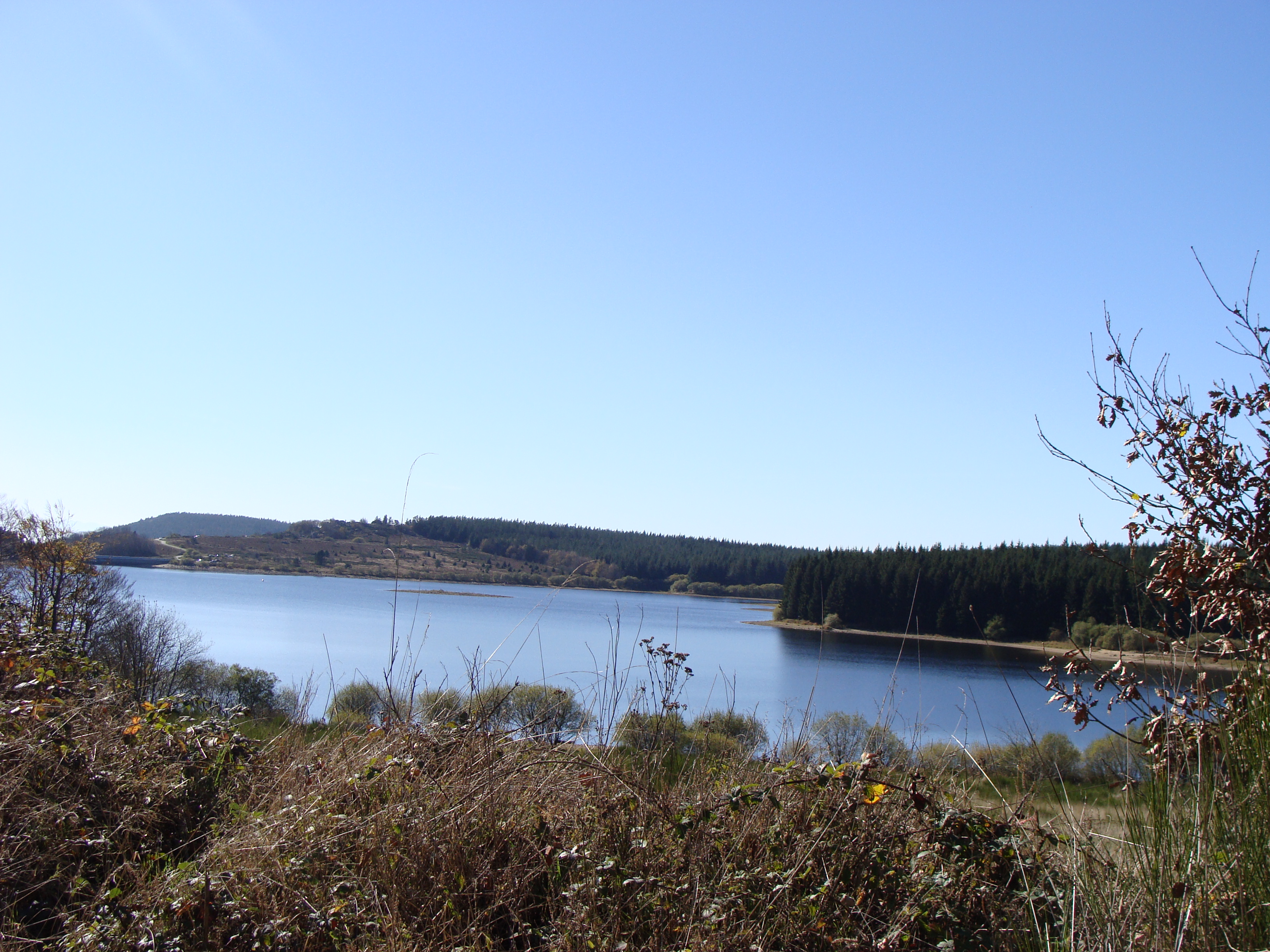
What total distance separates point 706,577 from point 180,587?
5713cm

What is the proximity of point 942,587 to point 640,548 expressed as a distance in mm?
63638

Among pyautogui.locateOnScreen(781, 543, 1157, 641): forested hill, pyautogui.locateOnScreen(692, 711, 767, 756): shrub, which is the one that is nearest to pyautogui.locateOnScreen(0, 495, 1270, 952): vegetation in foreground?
pyautogui.locateOnScreen(692, 711, 767, 756): shrub

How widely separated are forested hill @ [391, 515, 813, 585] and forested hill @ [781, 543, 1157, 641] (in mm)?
18427

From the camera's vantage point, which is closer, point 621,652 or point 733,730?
point 733,730

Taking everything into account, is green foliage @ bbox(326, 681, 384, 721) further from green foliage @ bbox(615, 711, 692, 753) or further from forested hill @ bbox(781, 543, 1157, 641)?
forested hill @ bbox(781, 543, 1157, 641)

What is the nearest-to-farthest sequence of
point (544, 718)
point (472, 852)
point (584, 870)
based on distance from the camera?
point (584, 870) → point (472, 852) → point (544, 718)

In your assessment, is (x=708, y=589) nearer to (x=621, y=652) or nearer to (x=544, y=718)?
(x=621, y=652)

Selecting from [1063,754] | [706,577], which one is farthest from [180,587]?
[1063,754]

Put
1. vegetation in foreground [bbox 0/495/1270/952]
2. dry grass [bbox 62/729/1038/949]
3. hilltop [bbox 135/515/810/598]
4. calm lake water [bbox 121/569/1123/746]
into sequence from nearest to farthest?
1. vegetation in foreground [bbox 0/495/1270/952]
2. dry grass [bbox 62/729/1038/949]
3. calm lake water [bbox 121/569/1123/746]
4. hilltop [bbox 135/515/810/598]

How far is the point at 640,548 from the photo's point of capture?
385 feet

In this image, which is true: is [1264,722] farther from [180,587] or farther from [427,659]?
[180,587]

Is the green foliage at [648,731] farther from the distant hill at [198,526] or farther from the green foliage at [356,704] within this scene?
the distant hill at [198,526]

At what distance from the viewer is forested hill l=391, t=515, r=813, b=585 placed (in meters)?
96.5

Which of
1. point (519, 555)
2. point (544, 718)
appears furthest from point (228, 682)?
point (519, 555)
